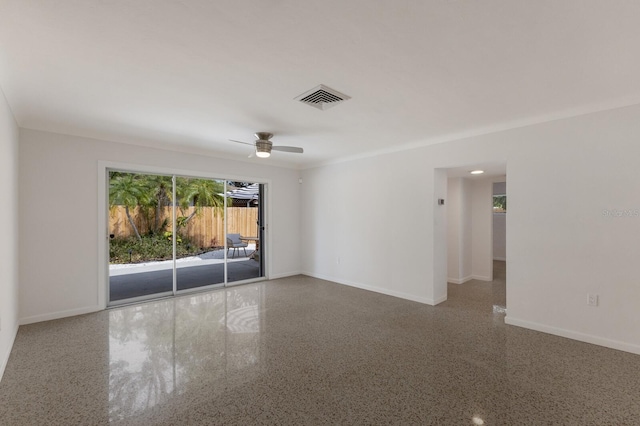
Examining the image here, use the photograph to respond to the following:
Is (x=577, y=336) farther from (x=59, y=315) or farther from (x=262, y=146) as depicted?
(x=59, y=315)

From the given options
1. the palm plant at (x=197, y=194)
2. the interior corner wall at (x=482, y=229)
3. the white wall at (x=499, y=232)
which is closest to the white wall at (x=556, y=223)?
the interior corner wall at (x=482, y=229)

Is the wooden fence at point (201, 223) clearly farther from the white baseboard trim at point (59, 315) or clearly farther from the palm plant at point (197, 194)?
the white baseboard trim at point (59, 315)

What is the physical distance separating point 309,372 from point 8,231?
10.5ft

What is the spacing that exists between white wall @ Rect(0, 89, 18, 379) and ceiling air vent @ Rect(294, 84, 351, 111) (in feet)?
8.82

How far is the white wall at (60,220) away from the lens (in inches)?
144

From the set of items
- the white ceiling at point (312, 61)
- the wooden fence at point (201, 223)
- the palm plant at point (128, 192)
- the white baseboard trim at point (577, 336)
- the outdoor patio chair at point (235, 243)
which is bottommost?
the white baseboard trim at point (577, 336)

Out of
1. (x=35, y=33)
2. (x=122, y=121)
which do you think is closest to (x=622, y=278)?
(x=35, y=33)

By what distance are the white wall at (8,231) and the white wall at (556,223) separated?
4.62 metres

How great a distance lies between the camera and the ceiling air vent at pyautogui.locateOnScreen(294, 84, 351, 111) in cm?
268

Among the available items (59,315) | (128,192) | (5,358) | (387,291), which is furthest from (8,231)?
(387,291)

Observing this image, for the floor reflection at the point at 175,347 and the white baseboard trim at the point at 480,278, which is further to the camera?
the white baseboard trim at the point at 480,278

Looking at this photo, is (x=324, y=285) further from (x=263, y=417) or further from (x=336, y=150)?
(x=263, y=417)

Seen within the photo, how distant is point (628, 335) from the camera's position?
2902mm

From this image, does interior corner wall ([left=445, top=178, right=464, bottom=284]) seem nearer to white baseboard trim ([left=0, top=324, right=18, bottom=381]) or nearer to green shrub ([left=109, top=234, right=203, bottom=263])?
green shrub ([left=109, top=234, right=203, bottom=263])
